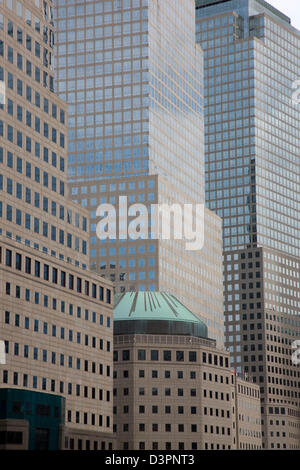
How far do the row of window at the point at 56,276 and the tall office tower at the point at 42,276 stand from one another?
0.17 m

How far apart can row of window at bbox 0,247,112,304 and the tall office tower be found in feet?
0.55

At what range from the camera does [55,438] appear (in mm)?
132375

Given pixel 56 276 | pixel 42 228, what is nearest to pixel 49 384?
pixel 56 276

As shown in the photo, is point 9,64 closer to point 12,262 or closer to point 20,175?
point 20,175

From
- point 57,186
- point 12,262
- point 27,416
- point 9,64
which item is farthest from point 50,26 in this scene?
point 27,416

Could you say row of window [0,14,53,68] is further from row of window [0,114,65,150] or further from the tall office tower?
row of window [0,114,65,150]

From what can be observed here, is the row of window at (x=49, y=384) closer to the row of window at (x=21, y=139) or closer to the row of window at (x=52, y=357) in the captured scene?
the row of window at (x=52, y=357)

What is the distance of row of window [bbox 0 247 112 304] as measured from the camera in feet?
452

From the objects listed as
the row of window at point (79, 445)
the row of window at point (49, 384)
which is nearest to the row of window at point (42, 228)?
the row of window at point (49, 384)

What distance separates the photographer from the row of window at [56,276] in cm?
13775

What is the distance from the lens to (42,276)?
14462 centimetres

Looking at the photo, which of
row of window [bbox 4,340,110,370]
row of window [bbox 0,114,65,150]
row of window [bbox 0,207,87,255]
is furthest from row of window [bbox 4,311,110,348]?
row of window [bbox 0,114,65,150]
